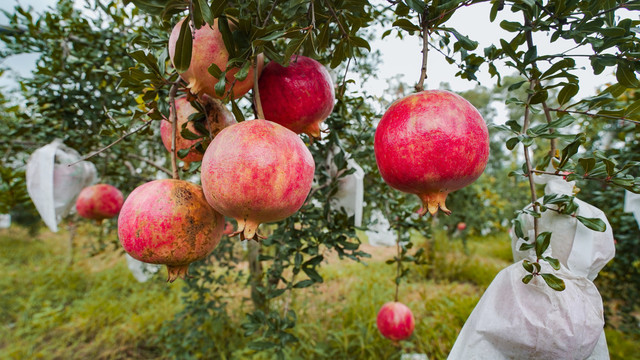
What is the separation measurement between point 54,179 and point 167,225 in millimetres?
1949

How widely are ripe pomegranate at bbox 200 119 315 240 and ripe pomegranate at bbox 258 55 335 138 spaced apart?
17 centimetres

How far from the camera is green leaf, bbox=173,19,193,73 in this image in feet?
1.87

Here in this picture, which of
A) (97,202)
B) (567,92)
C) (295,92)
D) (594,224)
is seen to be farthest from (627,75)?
(97,202)

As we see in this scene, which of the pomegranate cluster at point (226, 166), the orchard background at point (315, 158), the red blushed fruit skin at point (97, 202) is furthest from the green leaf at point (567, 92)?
the red blushed fruit skin at point (97, 202)

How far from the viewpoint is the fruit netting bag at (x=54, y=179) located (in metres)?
1.75

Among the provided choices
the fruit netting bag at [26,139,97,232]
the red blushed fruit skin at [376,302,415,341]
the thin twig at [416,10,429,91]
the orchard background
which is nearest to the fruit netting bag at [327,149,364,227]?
the orchard background

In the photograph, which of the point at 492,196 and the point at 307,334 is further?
the point at 492,196

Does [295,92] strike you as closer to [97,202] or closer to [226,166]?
[226,166]

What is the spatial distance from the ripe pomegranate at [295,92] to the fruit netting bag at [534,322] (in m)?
0.68

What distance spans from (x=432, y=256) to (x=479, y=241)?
337cm

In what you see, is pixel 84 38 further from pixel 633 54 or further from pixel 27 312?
pixel 27 312

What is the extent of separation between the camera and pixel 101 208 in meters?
2.00

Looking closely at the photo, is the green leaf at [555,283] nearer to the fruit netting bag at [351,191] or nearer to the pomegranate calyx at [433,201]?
the pomegranate calyx at [433,201]

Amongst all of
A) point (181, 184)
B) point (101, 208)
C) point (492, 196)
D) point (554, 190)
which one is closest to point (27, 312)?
point (101, 208)
